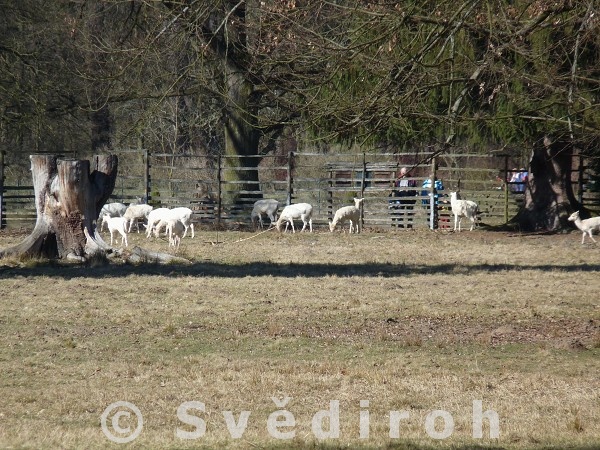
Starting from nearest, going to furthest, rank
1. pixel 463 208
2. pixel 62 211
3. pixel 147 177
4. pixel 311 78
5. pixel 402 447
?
pixel 402 447 < pixel 311 78 < pixel 62 211 < pixel 463 208 < pixel 147 177

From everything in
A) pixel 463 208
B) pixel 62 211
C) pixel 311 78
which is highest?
pixel 311 78

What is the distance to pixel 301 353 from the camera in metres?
10.7

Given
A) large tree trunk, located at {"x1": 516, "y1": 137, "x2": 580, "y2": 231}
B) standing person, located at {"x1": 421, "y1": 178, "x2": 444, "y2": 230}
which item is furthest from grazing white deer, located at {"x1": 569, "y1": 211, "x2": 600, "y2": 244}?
standing person, located at {"x1": 421, "y1": 178, "x2": 444, "y2": 230}

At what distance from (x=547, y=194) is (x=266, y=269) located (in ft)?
39.0

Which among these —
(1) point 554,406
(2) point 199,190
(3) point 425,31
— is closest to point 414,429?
(1) point 554,406

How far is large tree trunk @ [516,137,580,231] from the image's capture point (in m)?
27.5

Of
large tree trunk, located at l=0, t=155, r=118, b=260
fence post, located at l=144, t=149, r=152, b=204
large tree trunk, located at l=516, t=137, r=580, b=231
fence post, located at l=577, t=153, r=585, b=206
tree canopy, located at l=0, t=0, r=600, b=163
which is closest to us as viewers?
tree canopy, located at l=0, t=0, r=600, b=163

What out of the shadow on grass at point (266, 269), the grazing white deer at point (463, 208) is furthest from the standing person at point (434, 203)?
the shadow on grass at point (266, 269)

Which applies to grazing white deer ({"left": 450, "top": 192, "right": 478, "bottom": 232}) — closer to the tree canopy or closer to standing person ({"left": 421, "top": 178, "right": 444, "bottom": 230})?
standing person ({"left": 421, "top": 178, "right": 444, "bottom": 230})

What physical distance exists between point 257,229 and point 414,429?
2239cm

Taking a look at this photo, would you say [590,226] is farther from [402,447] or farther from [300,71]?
[402,447]

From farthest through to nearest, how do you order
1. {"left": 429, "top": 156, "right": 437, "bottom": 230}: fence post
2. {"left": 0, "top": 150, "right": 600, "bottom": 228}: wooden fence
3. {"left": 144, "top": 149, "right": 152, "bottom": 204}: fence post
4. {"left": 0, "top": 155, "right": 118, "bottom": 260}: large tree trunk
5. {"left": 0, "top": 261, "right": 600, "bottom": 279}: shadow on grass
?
1. {"left": 144, "top": 149, "right": 152, "bottom": 204}: fence post
2. {"left": 0, "top": 150, "right": 600, "bottom": 228}: wooden fence
3. {"left": 429, "top": 156, "right": 437, "bottom": 230}: fence post
4. {"left": 0, "top": 155, "right": 118, "bottom": 260}: large tree trunk
5. {"left": 0, "top": 261, "right": 600, "bottom": 279}: shadow on grass

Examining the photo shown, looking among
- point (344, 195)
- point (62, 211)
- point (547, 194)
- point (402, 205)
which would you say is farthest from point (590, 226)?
point (344, 195)

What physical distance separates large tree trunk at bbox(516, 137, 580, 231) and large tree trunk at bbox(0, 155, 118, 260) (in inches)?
534
